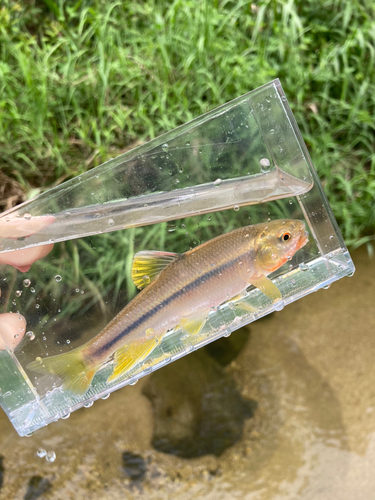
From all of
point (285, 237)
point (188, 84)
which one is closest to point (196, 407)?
point (285, 237)

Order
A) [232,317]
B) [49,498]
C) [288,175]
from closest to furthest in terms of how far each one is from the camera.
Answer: [288,175] < [232,317] < [49,498]

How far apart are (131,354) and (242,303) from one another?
30 cm

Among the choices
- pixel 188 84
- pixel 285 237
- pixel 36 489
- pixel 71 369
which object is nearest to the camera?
pixel 285 237

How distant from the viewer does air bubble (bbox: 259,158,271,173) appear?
0.88m

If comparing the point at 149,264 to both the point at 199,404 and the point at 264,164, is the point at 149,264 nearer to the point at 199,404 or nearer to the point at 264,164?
the point at 264,164

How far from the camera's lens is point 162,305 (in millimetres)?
894

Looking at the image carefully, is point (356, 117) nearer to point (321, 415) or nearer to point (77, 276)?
point (321, 415)

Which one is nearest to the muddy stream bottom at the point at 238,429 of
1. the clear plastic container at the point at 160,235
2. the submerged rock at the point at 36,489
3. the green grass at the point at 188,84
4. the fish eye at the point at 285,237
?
the submerged rock at the point at 36,489

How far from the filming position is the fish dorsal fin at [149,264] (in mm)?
897

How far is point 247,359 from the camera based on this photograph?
1.72m

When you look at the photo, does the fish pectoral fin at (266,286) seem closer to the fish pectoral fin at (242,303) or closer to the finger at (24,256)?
the fish pectoral fin at (242,303)

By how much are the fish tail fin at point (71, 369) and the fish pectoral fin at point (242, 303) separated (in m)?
0.38

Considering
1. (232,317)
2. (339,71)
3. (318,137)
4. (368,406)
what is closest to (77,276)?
(232,317)

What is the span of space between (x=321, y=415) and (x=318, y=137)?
1.20 meters
